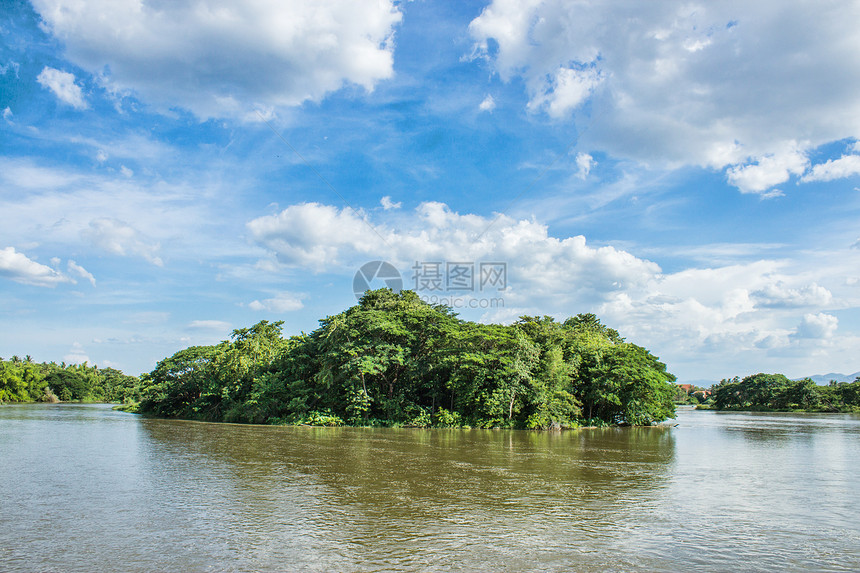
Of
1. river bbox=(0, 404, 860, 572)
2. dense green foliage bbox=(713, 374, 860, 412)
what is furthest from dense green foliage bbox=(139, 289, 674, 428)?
dense green foliage bbox=(713, 374, 860, 412)

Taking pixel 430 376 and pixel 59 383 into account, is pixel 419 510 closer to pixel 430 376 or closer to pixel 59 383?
pixel 430 376

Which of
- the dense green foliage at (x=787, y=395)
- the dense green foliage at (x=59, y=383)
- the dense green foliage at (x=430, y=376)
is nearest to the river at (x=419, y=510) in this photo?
the dense green foliage at (x=430, y=376)

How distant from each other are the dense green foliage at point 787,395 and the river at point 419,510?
→ 79436 millimetres

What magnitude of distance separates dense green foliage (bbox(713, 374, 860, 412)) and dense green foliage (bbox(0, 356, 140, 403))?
101m

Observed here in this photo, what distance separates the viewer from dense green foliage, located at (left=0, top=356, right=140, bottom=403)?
90.2 m

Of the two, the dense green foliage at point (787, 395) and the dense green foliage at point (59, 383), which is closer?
the dense green foliage at point (787, 395)

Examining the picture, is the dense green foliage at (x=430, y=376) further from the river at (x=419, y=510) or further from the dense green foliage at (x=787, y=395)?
the dense green foliage at (x=787, y=395)

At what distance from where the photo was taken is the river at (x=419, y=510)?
8.42m

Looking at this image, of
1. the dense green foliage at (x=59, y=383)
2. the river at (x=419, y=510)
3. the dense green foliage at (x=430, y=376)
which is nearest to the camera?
the river at (x=419, y=510)

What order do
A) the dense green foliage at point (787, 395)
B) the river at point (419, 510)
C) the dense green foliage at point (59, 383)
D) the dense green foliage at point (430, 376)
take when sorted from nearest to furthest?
the river at point (419, 510)
the dense green foliage at point (430, 376)
the dense green foliage at point (787, 395)
the dense green foliage at point (59, 383)

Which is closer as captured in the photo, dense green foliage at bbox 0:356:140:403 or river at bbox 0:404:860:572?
river at bbox 0:404:860:572

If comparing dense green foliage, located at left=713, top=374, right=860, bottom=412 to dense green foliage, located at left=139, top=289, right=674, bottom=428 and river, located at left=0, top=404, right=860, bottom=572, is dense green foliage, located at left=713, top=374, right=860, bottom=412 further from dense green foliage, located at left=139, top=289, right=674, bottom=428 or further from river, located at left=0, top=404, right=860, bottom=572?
river, located at left=0, top=404, right=860, bottom=572

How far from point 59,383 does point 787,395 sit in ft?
455

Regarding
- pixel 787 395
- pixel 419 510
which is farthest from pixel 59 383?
pixel 787 395
